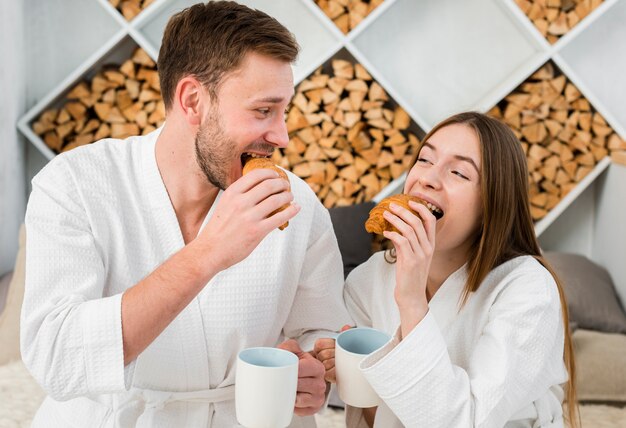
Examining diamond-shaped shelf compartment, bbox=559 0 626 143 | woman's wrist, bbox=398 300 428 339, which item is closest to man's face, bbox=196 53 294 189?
woman's wrist, bbox=398 300 428 339

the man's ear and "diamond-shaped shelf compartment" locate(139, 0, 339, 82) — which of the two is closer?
the man's ear

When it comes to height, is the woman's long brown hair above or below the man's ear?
below

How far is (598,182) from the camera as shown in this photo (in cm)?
341

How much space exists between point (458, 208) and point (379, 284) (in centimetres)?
29

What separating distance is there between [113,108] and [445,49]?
1.53 metres

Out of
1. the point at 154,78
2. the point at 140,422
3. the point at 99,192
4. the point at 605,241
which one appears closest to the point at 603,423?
the point at 605,241

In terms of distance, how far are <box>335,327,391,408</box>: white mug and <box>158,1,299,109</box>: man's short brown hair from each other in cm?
54

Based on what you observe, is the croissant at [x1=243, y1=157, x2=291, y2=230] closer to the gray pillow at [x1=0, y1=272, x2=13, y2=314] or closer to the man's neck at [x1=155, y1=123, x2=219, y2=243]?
the man's neck at [x1=155, y1=123, x2=219, y2=243]

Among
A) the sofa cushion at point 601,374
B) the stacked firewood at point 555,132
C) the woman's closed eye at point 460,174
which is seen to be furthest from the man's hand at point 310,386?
the stacked firewood at point 555,132

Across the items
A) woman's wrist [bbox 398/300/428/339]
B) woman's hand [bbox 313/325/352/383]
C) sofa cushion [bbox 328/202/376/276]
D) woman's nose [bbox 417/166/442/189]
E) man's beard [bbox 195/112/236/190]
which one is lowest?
sofa cushion [bbox 328/202/376/276]

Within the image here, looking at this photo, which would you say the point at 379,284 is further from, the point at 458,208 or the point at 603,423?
the point at 603,423

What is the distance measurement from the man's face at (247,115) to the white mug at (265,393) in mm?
465

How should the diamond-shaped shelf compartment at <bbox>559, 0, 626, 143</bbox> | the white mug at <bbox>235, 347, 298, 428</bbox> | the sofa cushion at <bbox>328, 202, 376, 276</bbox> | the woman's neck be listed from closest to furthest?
the white mug at <bbox>235, 347, 298, 428</bbox>, the woman's neck, the sofa cushion at <bbox>328, 202, 376, 276</bbox>, the diamond-shaped shelf compartment at <bbox>559, 0, 626, 143</bbox>

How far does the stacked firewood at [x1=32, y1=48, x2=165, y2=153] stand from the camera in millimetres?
3170
